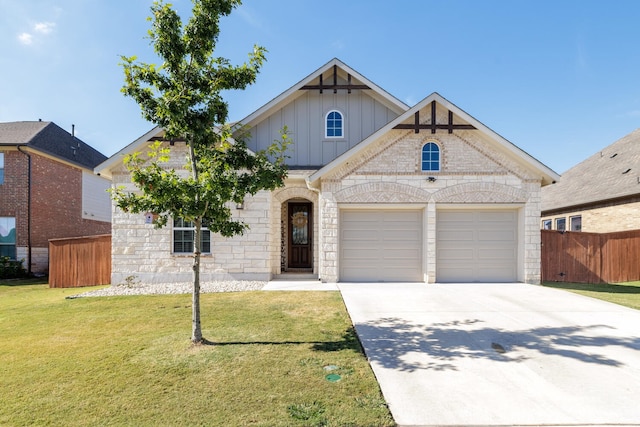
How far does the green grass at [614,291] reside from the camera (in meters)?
8.46

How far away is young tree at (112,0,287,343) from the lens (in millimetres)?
4945

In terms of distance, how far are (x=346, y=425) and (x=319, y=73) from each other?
39.8 ft

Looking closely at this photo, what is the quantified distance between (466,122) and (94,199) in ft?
70.3

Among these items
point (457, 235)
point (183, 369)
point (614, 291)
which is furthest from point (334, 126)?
point (614, 291)

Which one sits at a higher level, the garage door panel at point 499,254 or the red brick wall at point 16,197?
the red brick wall at point 16,197

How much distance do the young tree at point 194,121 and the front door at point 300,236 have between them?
23.1ft

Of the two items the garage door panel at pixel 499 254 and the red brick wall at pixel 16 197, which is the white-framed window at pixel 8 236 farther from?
the garage door panel at pixel 499 254

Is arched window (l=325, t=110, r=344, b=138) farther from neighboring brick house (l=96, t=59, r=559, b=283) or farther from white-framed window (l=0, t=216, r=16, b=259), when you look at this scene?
white-framed window (l=0, t=216, r=16, b=259)

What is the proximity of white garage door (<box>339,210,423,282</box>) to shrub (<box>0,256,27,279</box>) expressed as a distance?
15.2m

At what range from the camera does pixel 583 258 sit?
1199 cm

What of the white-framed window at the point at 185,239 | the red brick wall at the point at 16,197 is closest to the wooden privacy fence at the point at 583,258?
the white-framed window at the point at 185,239

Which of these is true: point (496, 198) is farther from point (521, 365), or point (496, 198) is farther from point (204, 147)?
point (204, 147)

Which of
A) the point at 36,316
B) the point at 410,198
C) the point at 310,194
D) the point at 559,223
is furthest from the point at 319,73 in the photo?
the point at 559,223

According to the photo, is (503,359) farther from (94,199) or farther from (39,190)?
(94,199)
